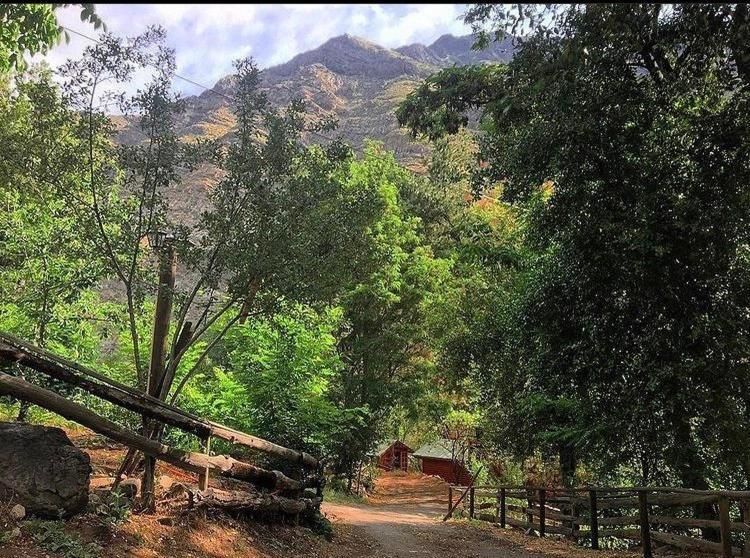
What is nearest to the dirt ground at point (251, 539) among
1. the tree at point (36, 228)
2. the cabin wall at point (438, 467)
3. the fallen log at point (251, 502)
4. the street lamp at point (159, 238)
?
the fallen log at point (251, 502)

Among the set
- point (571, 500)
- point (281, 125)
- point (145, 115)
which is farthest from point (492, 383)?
point (145, 115)

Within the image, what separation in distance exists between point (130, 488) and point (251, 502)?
189cm

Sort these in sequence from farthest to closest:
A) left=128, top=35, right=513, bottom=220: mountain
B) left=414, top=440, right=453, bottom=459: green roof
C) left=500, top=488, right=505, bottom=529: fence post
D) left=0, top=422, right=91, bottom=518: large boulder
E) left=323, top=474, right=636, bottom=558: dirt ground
Answer: left=128, top=35, right=513, bottom=220: mountain, left=414, top=440, right=453, bottom=459: green roof, left=500, top=488, right=505, bottom=529: fence post, left=323, top=474, right=636, bottom=558: dirt ground, left=0, top=422, right=91, bottom=518: large boulder

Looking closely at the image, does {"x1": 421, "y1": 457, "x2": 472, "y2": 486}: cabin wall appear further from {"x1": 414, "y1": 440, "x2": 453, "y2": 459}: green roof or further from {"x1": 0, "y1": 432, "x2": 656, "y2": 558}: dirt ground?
{"x1": 0, "y1": 432, "x2": 656, "y2": 558}: dirt ground

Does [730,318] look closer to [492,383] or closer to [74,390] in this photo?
[492,383]

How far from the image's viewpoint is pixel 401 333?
25703mm

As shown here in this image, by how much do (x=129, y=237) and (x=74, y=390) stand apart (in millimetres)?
4082

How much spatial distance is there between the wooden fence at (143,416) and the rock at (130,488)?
2.18 feet

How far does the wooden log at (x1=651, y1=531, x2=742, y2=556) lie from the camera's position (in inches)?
268

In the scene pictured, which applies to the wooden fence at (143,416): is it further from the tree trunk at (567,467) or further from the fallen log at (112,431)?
the tree trunk at (567,467)

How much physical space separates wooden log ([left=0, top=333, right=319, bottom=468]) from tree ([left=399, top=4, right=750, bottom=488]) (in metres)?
6.00

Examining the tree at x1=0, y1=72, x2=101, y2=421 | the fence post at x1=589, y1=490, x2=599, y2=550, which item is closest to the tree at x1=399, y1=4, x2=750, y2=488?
the fence post at x1=589, y1=490, x2=599, y2=550

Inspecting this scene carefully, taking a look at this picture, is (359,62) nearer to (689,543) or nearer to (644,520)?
(644,520)

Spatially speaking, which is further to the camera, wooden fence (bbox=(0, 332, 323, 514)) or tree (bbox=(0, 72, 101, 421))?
tree (bbox=(0, 72, 101, 421))
